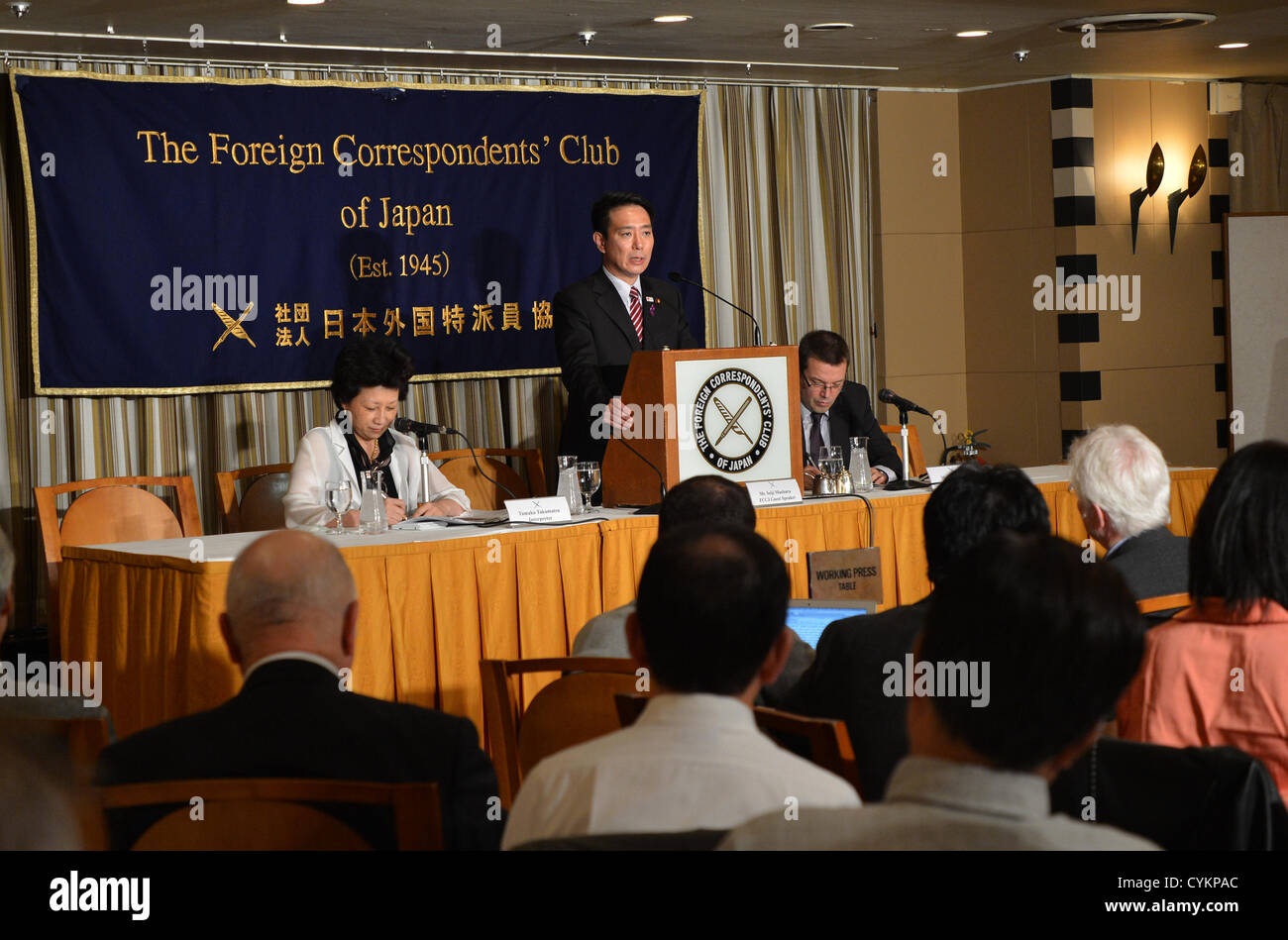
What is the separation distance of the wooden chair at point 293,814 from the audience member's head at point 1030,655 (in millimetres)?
546

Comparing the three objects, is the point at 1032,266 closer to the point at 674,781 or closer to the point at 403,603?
the point at 403,603

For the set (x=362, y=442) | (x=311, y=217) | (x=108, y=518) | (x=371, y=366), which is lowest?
(x=108, y=518)

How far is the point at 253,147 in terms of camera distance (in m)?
5.86

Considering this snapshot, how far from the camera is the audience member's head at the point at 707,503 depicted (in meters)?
2.73

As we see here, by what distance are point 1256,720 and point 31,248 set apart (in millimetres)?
4743

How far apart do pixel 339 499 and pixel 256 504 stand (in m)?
1.12

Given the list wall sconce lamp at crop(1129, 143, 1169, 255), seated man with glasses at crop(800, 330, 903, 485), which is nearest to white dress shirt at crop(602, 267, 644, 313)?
seated man with glasses at crop(800, 330, 903, 485)

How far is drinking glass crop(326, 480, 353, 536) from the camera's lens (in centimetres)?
385

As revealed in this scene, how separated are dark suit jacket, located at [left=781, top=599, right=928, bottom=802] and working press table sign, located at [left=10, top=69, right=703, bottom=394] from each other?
13.6 feet

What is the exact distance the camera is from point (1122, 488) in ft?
9.86

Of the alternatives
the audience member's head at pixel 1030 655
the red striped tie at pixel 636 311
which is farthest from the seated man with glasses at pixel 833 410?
→ the audience member's head at pixel 1030 655

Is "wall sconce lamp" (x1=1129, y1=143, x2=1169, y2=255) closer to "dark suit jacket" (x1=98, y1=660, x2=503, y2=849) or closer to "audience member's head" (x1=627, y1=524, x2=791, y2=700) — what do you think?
"audience member's head" (x1=627, y1=524, x2=791, y2=700)

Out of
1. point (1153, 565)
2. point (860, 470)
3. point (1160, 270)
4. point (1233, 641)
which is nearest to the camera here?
point (1233, 641)

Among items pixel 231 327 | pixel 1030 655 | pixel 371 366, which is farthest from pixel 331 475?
pixel 1030 655
